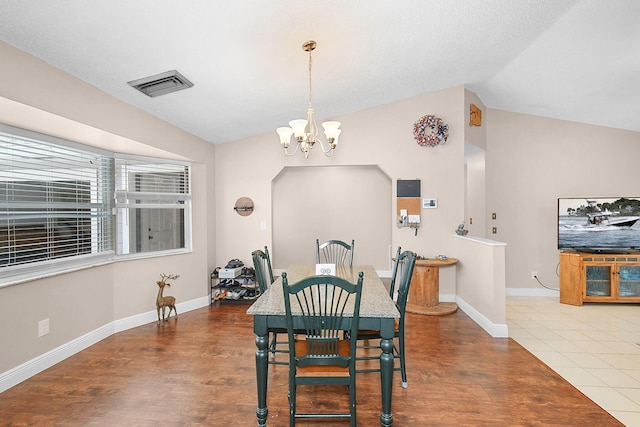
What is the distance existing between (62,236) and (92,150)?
92cm

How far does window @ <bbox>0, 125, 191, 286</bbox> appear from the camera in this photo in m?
2.62

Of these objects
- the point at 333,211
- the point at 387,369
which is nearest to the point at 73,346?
the point at 387,369

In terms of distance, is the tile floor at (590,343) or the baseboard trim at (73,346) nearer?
the tile floor at (590,343)

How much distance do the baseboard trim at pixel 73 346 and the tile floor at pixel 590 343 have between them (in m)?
4.01

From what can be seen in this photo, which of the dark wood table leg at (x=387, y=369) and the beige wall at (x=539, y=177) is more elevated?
the beige wall at (x=539, y=177)

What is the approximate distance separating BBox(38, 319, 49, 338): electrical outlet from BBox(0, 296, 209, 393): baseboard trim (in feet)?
0.56

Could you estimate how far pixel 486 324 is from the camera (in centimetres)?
351

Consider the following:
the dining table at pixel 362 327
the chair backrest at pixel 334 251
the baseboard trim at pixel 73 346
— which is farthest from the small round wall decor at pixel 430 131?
the baseboard trim at pixel 73 346

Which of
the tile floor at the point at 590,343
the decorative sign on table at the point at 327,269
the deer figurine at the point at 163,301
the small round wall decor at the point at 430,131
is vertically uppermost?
the small round wall decor at the point at 430,131

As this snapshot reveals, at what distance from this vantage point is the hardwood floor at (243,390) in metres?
2.04

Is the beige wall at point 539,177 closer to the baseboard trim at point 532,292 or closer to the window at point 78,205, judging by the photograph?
the baseboard trim at point 532,292

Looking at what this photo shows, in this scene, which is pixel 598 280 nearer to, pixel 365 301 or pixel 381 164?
pixel 381 164

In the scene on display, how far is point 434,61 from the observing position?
3.50 m

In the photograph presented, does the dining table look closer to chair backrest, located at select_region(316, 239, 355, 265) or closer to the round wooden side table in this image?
chair backrest, located at select_region(316, 239, 355, 265)
